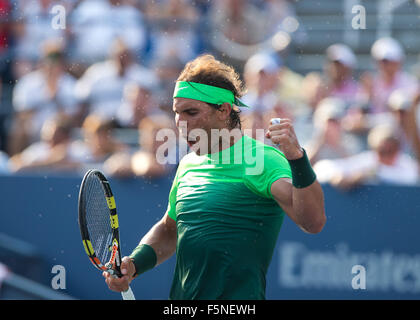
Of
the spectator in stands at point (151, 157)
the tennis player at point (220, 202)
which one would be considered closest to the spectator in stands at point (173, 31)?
the spectator in stands at point (151, 157)

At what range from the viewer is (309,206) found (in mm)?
2840

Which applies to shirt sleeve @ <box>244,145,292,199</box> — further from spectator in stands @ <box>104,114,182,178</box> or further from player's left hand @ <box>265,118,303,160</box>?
spectator in stands @ <box>104,114,182,178</box>

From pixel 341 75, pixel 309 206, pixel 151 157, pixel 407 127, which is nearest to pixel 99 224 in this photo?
pixel 309 206

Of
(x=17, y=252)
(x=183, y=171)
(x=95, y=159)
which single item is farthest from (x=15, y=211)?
(x=183, y=171)

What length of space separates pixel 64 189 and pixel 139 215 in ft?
2.21

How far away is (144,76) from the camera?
6633 mm

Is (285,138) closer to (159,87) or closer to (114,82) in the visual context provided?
(159,87)

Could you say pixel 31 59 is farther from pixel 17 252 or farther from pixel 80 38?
pixel 17 252

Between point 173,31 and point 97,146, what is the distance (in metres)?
1.50

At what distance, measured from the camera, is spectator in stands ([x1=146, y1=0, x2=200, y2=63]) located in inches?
265

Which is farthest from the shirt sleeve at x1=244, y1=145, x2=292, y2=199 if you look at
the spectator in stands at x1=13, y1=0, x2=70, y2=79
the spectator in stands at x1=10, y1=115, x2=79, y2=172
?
the spectator in stands at x1=13, y1=0, x2=70, y2=79

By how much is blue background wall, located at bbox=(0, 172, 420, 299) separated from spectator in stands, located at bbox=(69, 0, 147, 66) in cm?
173

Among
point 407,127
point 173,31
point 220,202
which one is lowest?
point 220,202
